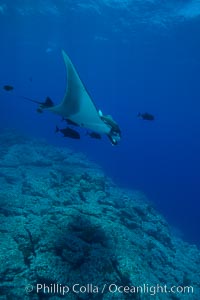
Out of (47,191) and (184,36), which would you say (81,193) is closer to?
(47,191)

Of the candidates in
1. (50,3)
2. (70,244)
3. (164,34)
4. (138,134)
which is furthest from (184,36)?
(138,134)

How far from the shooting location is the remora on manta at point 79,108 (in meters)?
4.81

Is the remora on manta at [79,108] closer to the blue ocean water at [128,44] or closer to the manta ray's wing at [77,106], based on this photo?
the manta ray's wing at [77,106]

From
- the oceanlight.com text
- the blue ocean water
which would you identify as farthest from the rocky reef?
the blue ocean water

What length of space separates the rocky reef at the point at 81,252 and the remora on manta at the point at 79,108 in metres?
1.92

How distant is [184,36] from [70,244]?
101 ft

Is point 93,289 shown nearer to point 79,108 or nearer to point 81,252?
point 81,252

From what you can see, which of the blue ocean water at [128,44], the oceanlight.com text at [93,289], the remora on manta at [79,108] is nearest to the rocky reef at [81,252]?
the oceanlight.com text at [93,289]

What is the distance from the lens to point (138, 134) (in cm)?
15088

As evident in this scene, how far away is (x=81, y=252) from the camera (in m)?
4.88

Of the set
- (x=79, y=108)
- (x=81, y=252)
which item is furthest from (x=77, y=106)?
(x=81, y=252)

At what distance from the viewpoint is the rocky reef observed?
14.1ft

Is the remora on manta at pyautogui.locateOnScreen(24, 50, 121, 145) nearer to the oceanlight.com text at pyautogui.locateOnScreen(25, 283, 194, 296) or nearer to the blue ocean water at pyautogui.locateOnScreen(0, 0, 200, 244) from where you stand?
the oceanlight.com text at pyautogui.locateOnScreen(25, 283, 194, 296)

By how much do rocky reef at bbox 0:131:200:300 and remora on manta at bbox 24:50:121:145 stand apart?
1922mm
